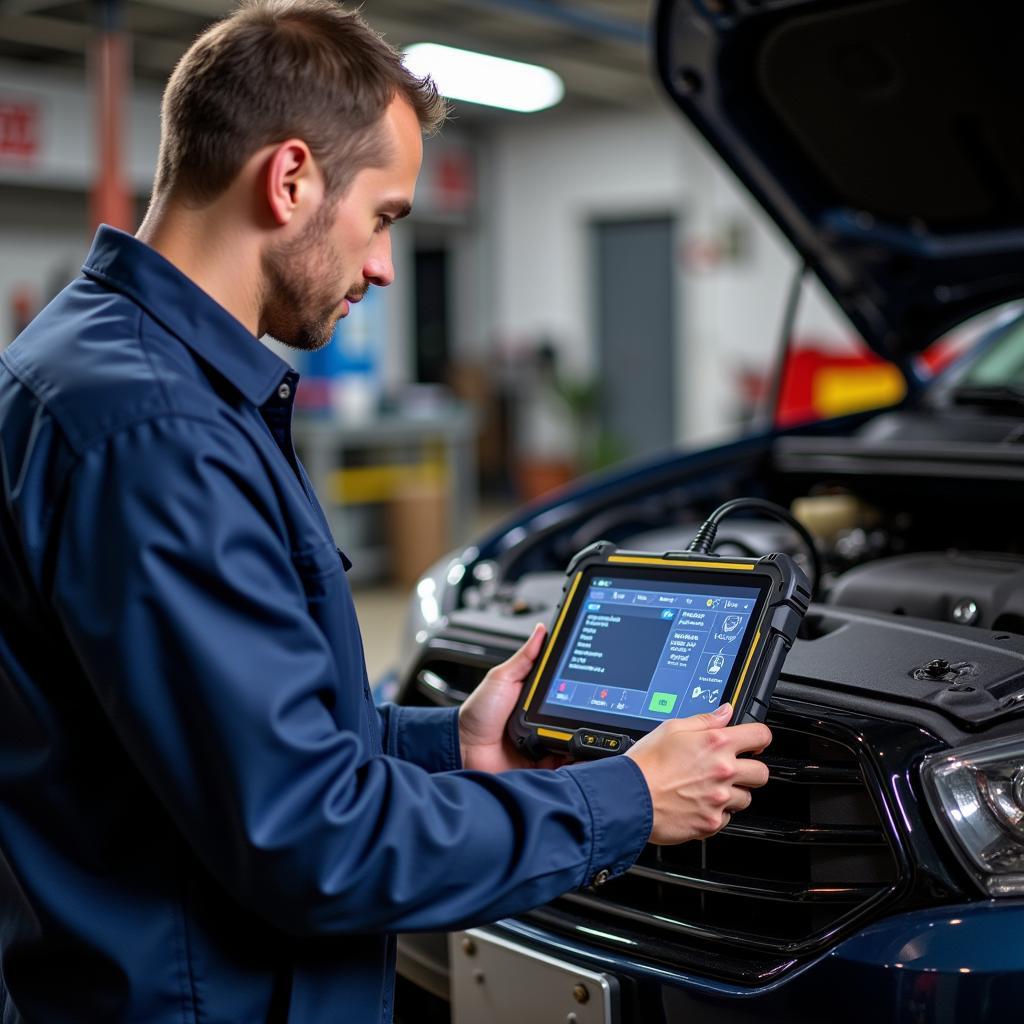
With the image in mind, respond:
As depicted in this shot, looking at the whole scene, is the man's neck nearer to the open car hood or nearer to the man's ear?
the man's ear

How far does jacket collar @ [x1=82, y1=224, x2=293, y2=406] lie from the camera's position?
39.9 inches

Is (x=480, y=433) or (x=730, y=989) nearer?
(x=730, y=989)

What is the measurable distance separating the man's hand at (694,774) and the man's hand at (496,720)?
281mm

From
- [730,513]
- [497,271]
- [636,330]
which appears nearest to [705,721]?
[730,513]

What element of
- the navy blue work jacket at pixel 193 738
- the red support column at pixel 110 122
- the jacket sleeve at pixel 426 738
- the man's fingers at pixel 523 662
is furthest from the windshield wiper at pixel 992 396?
the red support column at pixel 110 122

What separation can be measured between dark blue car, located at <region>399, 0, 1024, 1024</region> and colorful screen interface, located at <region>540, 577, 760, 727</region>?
0.12 meters

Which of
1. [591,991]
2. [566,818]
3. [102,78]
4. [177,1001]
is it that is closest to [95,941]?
[177,1001]

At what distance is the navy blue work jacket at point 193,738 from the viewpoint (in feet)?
2.99

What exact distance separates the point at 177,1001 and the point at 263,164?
670 millimetres

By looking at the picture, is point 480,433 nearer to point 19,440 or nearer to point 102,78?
point 102,78

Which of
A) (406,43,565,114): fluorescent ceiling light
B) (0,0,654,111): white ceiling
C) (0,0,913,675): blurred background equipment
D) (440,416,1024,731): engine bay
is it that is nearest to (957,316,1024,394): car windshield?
(440,416,1024,731): engine bay

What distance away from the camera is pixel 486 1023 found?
1.48 meters

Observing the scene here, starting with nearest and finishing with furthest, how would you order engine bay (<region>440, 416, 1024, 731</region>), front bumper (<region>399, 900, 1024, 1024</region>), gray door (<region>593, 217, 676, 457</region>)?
1. front bumper (<region>399, 900, 1024, 1024</region>)
2. engine bay (<region>440, 416, 1024, 731</region>)
3. gray door (<region>593, 217, 676, 457</region>)

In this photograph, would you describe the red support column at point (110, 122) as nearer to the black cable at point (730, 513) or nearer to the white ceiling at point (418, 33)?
the white ceiling at point (418, 33)
